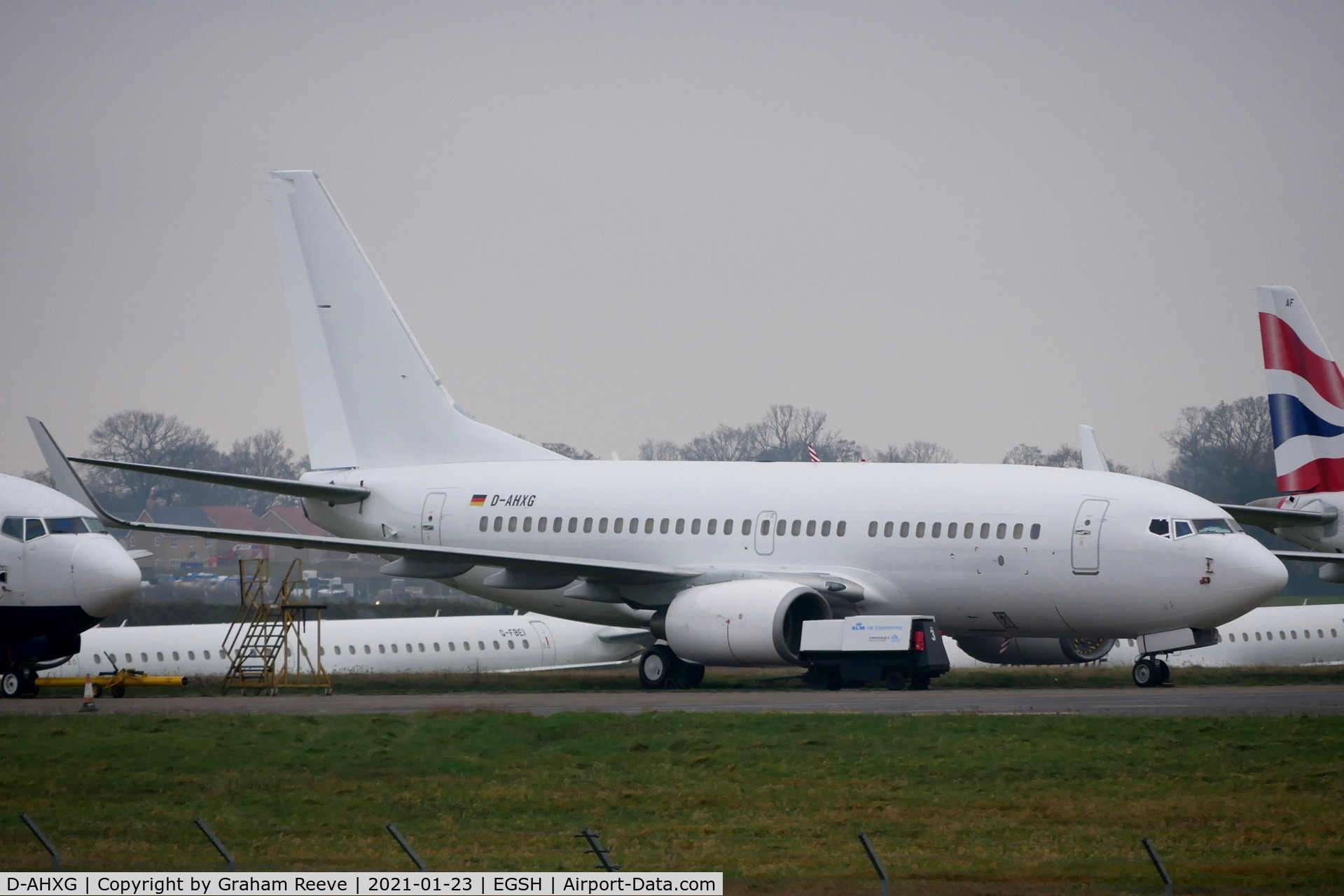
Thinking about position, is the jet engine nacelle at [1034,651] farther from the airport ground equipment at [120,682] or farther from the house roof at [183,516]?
the house roof at [183,516]

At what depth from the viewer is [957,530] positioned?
33.1m

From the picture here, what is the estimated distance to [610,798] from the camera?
19281 mm

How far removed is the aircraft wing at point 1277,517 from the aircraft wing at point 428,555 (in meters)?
10.2

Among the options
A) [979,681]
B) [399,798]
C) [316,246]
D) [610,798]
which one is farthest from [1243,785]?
[316,246]

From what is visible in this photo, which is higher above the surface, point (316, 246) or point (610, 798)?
point (316, 246)

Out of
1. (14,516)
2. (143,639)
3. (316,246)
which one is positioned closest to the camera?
(14,516)

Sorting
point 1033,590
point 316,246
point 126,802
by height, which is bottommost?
point 126,802

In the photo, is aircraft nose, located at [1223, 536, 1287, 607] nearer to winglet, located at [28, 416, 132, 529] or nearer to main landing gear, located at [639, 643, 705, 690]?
main landing gear, located at [639, 643, 705, 690]

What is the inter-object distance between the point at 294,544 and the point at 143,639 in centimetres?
1323

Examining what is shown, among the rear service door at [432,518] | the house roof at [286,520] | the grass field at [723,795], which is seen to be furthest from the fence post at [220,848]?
the house roof at [286,520]

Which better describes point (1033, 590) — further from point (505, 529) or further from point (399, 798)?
point (399, 798)

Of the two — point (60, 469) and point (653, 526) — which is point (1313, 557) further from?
point (60, 469)

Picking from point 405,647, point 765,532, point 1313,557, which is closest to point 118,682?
point 765,532

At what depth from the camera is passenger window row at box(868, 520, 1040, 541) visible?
107ft
